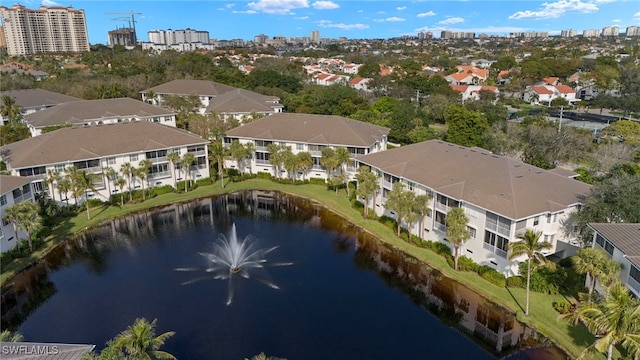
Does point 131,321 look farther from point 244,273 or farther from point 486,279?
point 486,279

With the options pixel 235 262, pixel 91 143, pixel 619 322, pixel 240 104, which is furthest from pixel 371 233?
pixel 240 104

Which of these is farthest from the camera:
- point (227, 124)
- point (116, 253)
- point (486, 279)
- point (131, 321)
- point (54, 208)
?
point (227, 124)

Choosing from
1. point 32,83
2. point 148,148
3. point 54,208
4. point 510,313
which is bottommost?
point 510,313

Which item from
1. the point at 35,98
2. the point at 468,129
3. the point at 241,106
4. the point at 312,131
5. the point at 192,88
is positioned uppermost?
the point at 192,88

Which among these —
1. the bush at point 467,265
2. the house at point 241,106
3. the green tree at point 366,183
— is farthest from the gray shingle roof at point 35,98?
the bush at point 467,265

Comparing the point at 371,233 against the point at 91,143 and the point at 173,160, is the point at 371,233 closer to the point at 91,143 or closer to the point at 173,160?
the point at 173,160

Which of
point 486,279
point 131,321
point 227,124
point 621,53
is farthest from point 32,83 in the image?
point 621,53

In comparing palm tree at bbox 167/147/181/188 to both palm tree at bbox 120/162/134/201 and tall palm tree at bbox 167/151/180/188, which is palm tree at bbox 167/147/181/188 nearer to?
tall palm tree at bbox 167/151/180/188
